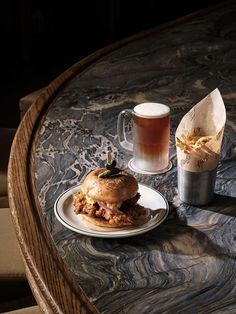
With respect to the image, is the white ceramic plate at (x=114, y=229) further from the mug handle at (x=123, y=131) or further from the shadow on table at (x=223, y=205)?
the mug handle at (x=123, y=131)

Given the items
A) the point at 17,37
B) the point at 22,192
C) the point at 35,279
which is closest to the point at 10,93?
the point at 17,37

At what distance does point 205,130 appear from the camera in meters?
1.67

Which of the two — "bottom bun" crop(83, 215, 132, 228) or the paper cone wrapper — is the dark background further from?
"bottom bun" crop(83, 215, 132, 228)

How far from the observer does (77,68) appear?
2668mm

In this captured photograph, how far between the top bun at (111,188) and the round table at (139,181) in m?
0.10

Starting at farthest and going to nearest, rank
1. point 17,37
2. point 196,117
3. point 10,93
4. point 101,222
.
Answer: point 17,37
point 10,93
point 196,117
point 101,222

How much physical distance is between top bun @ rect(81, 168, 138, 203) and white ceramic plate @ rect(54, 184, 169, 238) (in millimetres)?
73

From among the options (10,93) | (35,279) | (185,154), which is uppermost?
(185,154)

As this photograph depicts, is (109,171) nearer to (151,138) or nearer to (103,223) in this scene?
(103,223)

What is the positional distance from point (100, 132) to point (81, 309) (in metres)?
0.97

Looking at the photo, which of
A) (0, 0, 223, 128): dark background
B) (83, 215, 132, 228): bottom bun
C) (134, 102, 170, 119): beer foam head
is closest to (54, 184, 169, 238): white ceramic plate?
(83, 215, 132, 228): bottom bun

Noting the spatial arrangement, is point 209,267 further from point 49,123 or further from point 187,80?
point 187,80

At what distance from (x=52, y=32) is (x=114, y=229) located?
4.86 meters

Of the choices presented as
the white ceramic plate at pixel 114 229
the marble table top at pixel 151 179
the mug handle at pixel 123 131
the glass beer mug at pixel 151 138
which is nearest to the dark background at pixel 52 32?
the marble table top at pixel 151 179
